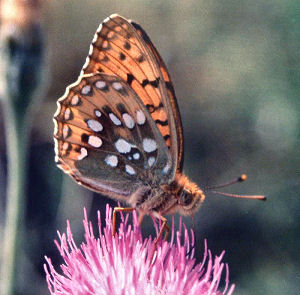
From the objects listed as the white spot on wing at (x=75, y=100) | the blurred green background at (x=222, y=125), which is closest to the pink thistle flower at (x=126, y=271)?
the white spot on wing at (x=75, y=100)

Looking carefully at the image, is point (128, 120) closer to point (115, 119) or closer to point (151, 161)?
point (115, 119)

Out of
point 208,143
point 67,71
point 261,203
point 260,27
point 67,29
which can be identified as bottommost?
point 261,203

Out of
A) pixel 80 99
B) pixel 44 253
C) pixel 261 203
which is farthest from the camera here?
pixel 261 203

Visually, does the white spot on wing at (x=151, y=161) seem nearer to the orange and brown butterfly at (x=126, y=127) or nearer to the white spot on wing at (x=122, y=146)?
the orange and brown butterfly at (x=126, y=127)

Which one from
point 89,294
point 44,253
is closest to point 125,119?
point 89,294

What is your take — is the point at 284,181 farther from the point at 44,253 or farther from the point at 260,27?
the point at 44,253

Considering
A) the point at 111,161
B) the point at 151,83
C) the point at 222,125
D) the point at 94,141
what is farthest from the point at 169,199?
the point at 222,125
